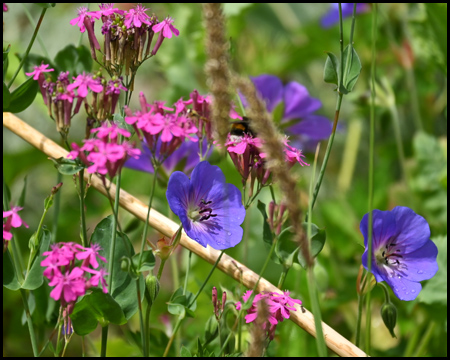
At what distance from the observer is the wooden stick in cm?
55

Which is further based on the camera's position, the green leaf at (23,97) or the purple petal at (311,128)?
the purple petal at (311,128)

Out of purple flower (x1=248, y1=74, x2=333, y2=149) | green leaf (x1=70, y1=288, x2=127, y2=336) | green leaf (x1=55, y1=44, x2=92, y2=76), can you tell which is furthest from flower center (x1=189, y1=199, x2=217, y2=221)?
purple flower (x1=248, y1=74, x2=333, y2=149)

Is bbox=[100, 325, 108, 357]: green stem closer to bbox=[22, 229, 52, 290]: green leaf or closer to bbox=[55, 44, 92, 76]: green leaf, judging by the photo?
bbox=[22, 229, 52, 290]: green leaf

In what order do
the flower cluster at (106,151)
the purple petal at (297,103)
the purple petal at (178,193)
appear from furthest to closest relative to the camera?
the purple petal at (297,103) → the purple petal at (178,193) → the flower cluster at (106,151)

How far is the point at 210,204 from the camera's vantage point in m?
0.59

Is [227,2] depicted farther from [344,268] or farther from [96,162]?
[96,162]

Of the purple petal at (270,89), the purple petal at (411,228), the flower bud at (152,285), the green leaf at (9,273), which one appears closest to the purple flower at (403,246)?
the purple petal at (411,228)

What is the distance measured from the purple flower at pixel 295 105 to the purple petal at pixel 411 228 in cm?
42

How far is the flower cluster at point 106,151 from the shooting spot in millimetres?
439

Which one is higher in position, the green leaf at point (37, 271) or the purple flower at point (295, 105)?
the purple flower at point (295, 105)

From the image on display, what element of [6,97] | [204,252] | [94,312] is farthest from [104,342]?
[6,97]

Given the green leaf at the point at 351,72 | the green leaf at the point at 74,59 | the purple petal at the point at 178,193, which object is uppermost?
the green leaf at the point at 351,72

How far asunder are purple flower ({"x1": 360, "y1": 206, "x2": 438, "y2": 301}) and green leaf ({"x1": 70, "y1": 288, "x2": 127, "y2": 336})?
0.25 m

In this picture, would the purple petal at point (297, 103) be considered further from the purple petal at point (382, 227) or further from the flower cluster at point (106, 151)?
the flower cluster at point (106, 151)
